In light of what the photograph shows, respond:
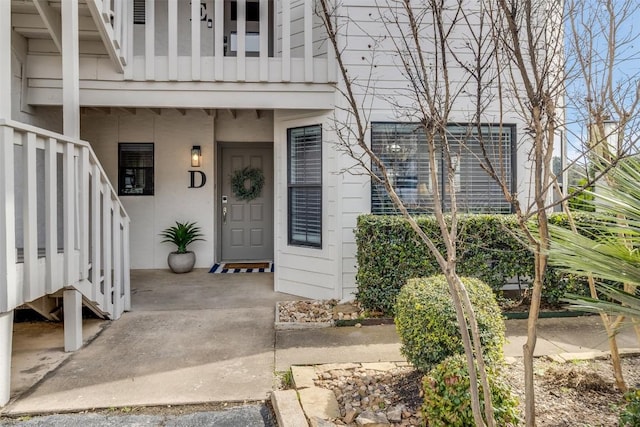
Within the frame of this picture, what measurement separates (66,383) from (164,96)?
3201 millimetres

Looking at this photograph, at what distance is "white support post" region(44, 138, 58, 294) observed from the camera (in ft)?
9.48

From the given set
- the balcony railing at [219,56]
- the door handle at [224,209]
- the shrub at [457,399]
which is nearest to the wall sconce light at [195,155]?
the door handle at [224,209]

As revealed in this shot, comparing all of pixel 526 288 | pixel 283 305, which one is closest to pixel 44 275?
pixel 283 305

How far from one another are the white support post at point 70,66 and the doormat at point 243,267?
3.58 metres

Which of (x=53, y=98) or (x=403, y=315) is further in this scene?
(x=53, y=98)

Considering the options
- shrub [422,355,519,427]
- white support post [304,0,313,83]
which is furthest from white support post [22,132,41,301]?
white support post [304,0,313,83]

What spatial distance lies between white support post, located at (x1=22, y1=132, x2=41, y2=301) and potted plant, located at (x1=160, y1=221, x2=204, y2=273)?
3921mm

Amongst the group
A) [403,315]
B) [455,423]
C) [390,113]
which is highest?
[390,113]

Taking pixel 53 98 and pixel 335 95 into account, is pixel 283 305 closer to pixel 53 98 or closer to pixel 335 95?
pixel 335 95

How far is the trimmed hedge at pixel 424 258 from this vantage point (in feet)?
13.8

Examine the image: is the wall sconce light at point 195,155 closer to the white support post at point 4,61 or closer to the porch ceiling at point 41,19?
the porch ceiling at point 41,19

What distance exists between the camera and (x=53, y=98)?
4645 mm

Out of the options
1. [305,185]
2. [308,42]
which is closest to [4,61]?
[308,42]

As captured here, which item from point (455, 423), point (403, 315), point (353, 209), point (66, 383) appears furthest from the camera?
point (353, 209)
